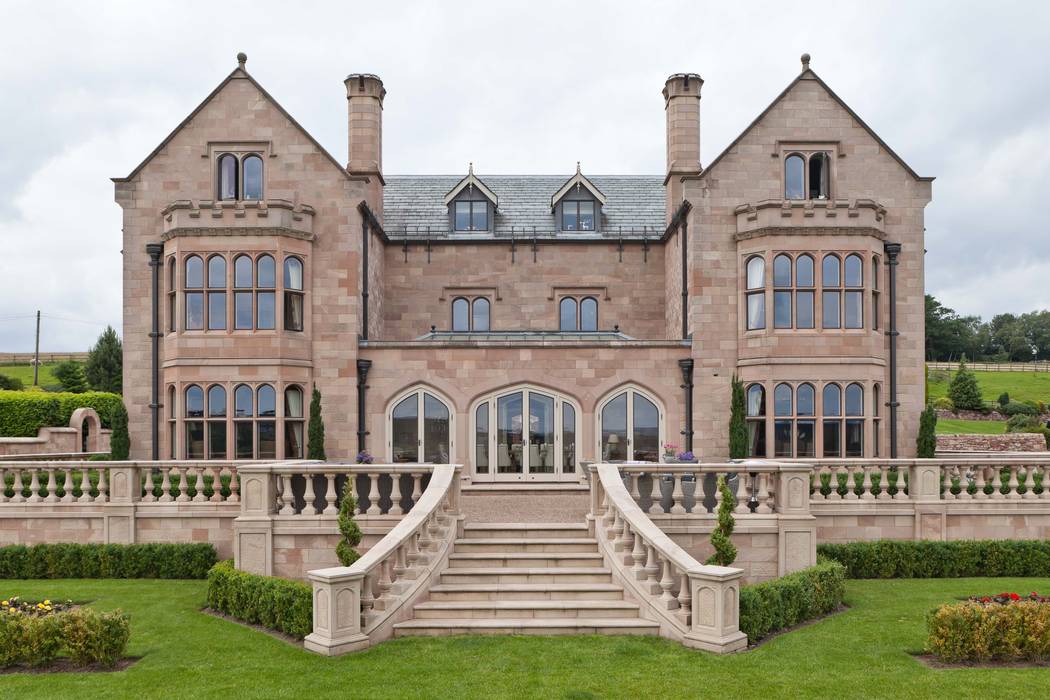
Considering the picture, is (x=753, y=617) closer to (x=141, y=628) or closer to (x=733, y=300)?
(x=141, y=628)

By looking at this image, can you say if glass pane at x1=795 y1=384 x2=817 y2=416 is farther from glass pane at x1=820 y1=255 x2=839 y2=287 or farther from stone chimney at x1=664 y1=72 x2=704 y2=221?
stone chimney at x1=664 y1=72 x2=704 y2=221

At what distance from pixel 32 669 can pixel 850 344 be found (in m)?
19.8

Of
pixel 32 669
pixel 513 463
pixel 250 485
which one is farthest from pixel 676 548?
pixel 513 463

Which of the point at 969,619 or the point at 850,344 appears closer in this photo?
the point at 969,619

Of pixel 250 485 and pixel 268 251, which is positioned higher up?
pixel 268 251

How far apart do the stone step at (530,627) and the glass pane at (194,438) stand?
12.7 m

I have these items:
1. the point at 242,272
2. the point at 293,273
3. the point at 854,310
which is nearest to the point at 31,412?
the point at 242,272

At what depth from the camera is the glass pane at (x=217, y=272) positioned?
21781 millimetres

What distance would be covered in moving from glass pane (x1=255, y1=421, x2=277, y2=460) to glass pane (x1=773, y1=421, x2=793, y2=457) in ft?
46.3

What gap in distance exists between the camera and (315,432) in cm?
2186

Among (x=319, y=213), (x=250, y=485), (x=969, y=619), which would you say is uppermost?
(x=319, y=213)

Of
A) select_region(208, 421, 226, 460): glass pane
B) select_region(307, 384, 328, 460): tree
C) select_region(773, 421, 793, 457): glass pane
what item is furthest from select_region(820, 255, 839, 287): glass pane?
select_region(208, 421, 226, 460): glass pane

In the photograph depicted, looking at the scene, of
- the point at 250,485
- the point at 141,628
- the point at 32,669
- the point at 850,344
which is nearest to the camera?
the point at 32,669

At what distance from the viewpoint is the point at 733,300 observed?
2245 cm
